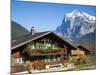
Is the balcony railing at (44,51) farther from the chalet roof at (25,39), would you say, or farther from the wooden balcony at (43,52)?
the chalet roof at (25,39)

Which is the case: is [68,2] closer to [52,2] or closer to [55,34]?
[52,2]

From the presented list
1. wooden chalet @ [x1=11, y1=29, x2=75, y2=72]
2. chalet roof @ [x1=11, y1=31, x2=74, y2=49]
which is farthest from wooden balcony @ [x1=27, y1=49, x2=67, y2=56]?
chalet roof @ [x1=11, y1=31, x2=74, y2=49]

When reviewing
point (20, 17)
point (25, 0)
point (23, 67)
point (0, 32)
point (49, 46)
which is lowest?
point (23, 67)

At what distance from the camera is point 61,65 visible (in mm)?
2197

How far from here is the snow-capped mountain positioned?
222 centimetres

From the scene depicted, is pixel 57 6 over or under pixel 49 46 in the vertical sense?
over

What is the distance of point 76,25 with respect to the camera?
7.48 ft

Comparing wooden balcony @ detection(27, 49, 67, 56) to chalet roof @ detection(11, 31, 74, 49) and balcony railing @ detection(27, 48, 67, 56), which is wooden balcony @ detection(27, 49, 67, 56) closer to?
balcony railing @ detection(27, 48, 67, 56)

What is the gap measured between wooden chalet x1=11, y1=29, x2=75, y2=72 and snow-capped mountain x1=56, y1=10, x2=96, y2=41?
86 mm

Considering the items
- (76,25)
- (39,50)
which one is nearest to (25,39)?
(39,50)

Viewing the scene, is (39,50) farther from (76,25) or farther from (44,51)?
(76,25)

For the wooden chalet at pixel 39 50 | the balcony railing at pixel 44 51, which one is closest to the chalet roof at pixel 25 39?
the wooden chalet at pixel 39 50
